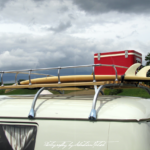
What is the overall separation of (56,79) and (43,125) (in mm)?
977

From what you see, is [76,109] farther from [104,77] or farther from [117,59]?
[117,59]

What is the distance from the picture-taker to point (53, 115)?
7.70 ft

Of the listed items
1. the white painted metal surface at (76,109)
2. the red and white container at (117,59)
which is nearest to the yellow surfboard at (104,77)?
the white painted metal surface at (76,109)

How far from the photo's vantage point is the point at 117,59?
12.6 ft

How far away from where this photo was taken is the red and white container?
3.71 m

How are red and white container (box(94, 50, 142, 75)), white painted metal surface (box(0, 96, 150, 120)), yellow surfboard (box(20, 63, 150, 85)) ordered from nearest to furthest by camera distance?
white painted metal surface (box(0, 96, 150, 120))
yellow surfboard (box(20, 63, 150, 85))
red and white container (box(94, 50, 142, 75))

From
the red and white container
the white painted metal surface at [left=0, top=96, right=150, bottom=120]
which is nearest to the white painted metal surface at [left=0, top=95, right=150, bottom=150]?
the white painted metal surface at [left=0, top=96, right=150, bottom=120]

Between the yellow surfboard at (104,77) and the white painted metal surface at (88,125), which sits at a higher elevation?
the yellow surfboard at (104,77)

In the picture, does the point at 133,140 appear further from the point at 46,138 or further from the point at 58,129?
the point at 46,138

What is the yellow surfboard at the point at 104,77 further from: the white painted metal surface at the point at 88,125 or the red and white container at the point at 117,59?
the red and white container at the point at 117,59

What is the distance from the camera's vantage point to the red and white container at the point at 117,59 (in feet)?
12.2

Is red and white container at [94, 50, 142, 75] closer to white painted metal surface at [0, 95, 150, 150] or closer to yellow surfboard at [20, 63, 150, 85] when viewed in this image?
yellow surfboard at [20, 63, 150, 85]

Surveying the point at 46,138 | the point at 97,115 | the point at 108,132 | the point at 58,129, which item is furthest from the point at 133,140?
the point at 46,138

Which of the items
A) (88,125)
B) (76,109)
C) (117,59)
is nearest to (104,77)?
(76,109)
